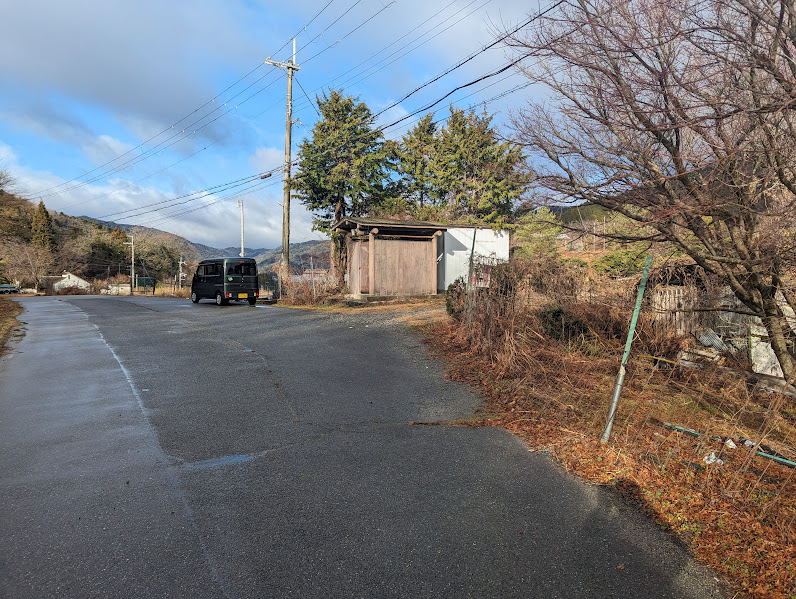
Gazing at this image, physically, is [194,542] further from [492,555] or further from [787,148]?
[787,148]

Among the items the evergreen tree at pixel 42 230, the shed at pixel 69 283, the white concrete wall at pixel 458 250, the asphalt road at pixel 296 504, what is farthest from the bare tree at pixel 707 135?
the evergreen tree at pixel 42 230

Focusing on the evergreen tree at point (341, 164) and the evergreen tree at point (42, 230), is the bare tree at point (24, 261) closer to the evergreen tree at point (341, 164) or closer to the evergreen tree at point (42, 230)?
the evergreen tree at point (42, 230)

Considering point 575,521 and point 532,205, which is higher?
point 532,205

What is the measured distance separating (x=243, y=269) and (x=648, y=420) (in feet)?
62.2

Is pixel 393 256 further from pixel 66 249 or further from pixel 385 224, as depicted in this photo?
pixel 66 249

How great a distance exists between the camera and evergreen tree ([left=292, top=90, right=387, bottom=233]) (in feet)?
96.7

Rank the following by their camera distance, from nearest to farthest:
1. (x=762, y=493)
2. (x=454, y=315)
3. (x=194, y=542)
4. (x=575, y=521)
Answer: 1. (x=194, y=542)
2. (x=575, y=521)
3. (x=762, y=493)
4. (x=454, y=315)

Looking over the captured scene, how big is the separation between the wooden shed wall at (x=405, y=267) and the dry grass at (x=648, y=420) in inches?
350

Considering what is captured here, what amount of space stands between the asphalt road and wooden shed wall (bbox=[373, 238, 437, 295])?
37.6 feet

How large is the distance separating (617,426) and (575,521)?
1884 millimetres

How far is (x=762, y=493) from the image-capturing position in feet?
11.3

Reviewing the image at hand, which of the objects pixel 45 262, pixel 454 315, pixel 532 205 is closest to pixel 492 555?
pixel 532 205

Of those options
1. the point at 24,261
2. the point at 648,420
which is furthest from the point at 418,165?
the point at 24,261

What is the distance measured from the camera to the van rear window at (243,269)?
68.0 feet
